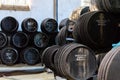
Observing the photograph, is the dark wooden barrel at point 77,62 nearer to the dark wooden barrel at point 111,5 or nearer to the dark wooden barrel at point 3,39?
the dark wooden barrel at point 111,5

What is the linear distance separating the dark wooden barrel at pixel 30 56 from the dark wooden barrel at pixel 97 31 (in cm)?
332

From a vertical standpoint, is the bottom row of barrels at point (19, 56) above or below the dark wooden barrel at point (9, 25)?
below

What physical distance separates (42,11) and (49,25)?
69 cm

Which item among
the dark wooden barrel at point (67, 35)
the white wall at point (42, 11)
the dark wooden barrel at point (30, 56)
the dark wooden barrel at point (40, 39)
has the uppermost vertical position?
the white wall at point (42, 11)

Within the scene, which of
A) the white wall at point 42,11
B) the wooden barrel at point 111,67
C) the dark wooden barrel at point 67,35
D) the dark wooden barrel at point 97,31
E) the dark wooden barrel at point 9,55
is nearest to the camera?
the wooden barrel at point 111,67

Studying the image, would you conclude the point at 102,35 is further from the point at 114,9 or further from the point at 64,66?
the point at 64,66

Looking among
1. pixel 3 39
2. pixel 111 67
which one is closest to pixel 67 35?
pixel 3 39

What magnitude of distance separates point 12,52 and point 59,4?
2131 mm

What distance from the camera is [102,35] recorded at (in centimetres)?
422

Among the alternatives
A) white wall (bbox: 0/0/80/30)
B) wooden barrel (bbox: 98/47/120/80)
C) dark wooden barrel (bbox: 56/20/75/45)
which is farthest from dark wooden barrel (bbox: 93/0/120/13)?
white wall (bbox: 0/0/80/30)

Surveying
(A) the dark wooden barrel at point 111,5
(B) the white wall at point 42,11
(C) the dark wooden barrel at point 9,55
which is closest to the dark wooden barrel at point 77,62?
(A) the dark wooden barrel at point 111,5

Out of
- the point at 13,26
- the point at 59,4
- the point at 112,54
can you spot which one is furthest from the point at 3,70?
the point at 112,54

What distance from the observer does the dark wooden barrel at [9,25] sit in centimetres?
740

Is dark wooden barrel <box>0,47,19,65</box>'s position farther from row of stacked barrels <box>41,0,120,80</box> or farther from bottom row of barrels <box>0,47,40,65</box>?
row of stacked barrels <box>41,0,120,80</box>
